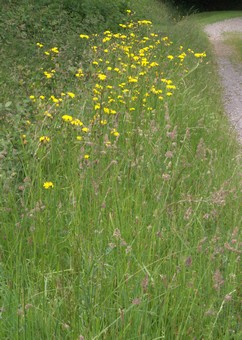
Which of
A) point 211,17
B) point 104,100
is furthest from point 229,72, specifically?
point 211,17

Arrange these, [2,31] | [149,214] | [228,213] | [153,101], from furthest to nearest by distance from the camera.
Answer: [2,31]
[153,101]
[228,213]
[149,214]

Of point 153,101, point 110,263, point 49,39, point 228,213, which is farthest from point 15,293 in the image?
point 49,39

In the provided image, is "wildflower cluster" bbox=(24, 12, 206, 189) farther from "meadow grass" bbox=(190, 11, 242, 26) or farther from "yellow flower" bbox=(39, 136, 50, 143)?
"meadow grass" bbox=(190, 11, 242, 26)

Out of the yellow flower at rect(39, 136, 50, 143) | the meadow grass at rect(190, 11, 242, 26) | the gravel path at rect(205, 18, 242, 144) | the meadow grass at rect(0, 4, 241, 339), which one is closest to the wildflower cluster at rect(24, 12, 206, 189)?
the meadow grass at rect(0, 4, 241, 339)

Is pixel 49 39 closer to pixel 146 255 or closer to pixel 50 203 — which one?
pixel 50 203

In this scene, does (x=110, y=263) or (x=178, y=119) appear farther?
(x=178, y=119)

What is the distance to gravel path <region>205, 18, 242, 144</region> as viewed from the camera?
Answer: 10.4 m

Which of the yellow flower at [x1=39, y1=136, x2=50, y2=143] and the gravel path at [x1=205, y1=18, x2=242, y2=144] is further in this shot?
the gravel path at [x1=205, y1=18, x2=242, y2=144]

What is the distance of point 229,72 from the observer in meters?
14.7

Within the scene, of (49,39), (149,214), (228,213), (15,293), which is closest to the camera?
(15,293)

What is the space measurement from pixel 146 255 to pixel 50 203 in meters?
0.77

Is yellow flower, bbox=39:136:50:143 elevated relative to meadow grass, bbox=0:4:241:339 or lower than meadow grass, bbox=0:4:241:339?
elevated

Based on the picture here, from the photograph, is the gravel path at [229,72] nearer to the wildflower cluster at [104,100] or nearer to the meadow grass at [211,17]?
the meadow grass at [211,17]

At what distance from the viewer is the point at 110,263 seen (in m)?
2.85
